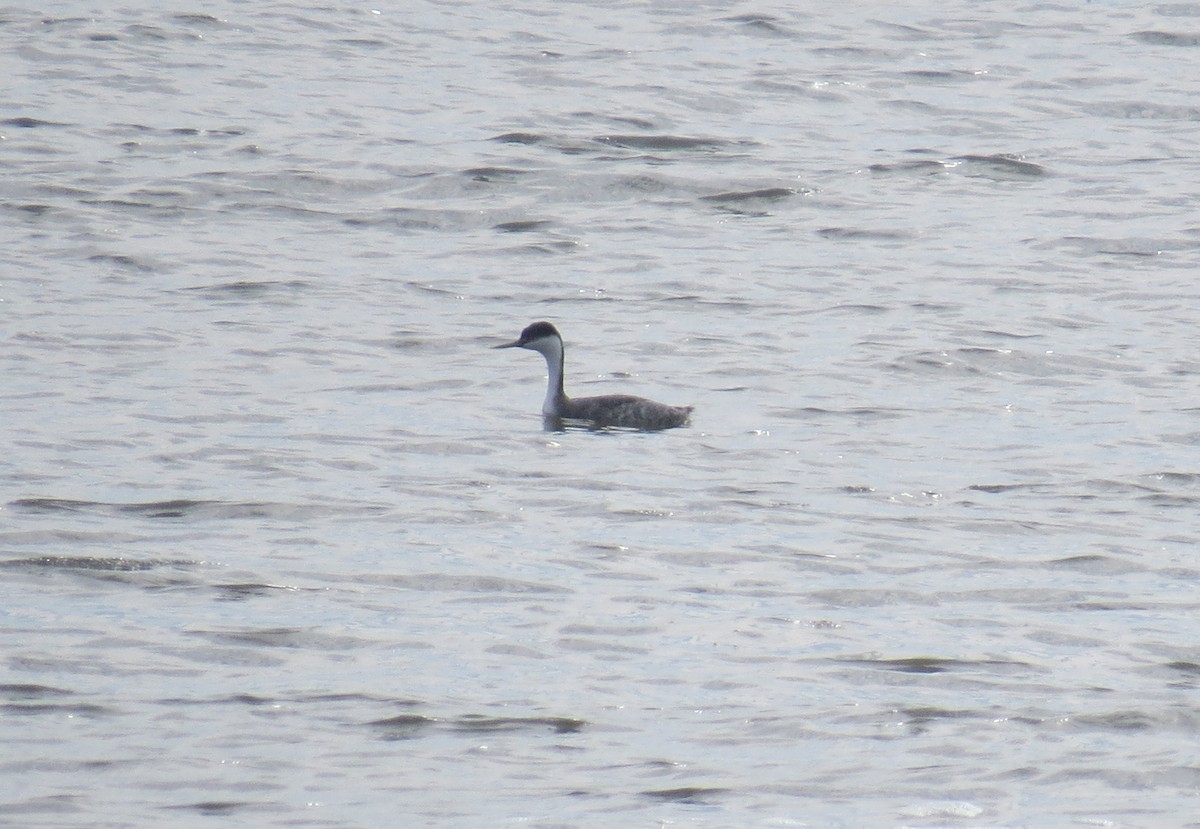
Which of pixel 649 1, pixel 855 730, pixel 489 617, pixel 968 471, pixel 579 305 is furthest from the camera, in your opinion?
pixel 649 1

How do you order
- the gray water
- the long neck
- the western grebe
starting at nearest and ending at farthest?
the gray water, the western grebe, the long neck

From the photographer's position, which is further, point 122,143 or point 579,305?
point 122,143

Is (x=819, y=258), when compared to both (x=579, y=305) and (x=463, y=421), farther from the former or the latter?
(x=463, y=421)

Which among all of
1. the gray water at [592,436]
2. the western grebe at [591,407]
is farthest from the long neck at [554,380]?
the gray water at [592,436]

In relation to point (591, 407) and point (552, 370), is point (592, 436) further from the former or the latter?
point (552, 370)

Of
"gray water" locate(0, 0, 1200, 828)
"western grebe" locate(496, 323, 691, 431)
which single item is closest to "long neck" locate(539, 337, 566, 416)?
"western grebe" locate(496, 323, 691, 431)

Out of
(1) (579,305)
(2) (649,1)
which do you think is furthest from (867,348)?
(2) (649,1)

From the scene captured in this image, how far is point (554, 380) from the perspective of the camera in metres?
15.4

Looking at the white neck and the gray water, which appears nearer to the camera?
the gray water

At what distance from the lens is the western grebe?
14703 millimetres

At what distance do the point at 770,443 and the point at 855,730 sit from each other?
17.9 ft

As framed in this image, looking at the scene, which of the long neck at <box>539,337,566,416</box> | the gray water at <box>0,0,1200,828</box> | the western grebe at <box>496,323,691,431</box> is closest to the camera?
the gray water at <box>0,0,1200,828</box>

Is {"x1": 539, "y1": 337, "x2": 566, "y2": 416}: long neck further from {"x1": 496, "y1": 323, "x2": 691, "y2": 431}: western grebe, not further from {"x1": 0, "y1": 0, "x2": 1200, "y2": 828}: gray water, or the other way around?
{"x1": 0, "y1": 0, "x2": 1200, "y2": 828}: gray water

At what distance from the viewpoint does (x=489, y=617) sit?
10500 millimetres
